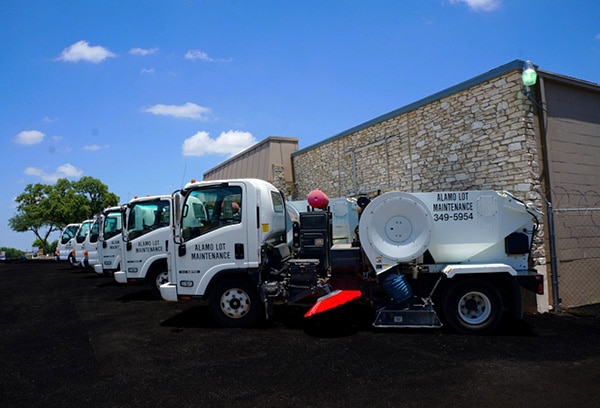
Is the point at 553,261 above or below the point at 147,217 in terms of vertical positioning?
below

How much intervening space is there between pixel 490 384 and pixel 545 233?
5.41 m

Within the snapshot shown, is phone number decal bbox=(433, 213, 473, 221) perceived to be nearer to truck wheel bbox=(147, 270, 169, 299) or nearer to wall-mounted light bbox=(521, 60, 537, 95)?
wall-mounted light bbox=(521, 60, 537, 95)

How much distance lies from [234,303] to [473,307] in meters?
4.01

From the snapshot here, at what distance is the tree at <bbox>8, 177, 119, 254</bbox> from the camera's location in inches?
1569

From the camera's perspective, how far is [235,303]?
750 centimetres

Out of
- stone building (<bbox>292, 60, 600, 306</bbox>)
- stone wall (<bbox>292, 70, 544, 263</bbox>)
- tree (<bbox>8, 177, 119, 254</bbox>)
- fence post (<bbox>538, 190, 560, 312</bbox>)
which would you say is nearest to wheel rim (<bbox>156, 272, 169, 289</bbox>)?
stone wall (<bbox>292, 70, 544, 263</bbox>)

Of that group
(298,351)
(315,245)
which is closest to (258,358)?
(298,351)

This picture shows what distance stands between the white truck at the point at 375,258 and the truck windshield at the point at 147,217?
3.79 m

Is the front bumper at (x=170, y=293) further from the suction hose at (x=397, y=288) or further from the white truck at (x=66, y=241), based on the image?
the white truck at (x=66, y=241)

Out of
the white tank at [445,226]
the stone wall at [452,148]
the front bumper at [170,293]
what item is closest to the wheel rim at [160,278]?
the front bumper at [170,293]

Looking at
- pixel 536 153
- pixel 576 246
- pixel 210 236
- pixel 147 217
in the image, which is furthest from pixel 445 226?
pixel 147 217

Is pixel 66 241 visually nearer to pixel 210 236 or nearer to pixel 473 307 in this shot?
pixel 210 236

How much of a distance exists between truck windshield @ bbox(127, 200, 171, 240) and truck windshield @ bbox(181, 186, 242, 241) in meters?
3.78

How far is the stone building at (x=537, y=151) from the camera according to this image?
29.7 feet
